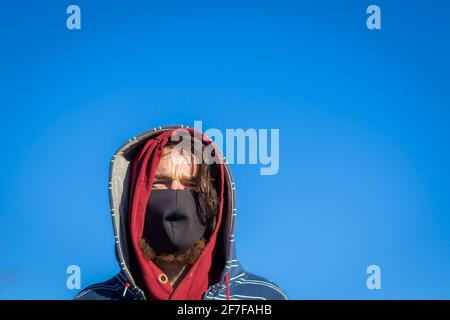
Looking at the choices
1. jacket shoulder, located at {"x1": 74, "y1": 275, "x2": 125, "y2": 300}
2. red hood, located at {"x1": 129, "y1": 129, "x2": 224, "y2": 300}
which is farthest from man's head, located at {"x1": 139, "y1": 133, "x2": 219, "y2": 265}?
jacket shoulder, located at {"x1": 74, "y1": 275, "x2": 125, "y2": 300}

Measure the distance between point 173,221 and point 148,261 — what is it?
52cm

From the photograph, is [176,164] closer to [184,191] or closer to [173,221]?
[184,191]

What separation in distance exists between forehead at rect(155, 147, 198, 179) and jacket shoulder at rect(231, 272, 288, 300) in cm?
116

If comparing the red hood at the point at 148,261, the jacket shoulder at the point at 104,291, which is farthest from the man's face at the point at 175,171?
the jacket shoulder at the point at 104,291

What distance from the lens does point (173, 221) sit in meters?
5.29

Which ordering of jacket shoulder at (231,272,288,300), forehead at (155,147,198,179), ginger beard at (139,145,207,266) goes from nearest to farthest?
jacket shoulder at (231,272,288,300), ginger beard at (139,145,207,266), forehead at (155,147,198,179)

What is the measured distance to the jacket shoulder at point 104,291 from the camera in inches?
194

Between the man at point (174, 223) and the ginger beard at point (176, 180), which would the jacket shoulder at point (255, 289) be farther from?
the ginger beard at point (176, 180)

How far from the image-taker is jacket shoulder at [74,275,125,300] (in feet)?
16.1

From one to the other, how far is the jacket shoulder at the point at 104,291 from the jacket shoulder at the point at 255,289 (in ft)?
3.58

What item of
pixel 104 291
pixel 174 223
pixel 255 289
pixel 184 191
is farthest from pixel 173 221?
pixel 255 289

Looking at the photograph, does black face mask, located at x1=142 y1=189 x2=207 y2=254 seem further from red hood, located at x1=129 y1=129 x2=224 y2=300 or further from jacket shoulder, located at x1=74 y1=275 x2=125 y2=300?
jacket shoulder, located at x1=74 y1=275 x2=125 y2=300
